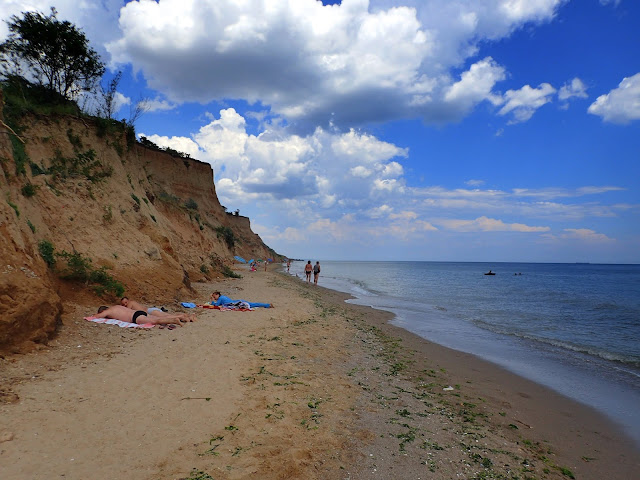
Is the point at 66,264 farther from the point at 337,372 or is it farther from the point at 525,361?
the point at 525,361

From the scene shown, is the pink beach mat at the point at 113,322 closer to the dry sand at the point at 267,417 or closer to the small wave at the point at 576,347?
the dry sand at the point at 267,417

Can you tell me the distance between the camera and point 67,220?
1016cm

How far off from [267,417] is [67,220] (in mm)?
A: 8975

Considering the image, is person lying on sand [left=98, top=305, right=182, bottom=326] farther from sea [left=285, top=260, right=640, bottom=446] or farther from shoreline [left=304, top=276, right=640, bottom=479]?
sea [left=285, top=260, right=640, bottom=446]

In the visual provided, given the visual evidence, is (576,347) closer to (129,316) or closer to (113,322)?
(129,316)

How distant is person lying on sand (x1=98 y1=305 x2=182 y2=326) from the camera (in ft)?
27.2

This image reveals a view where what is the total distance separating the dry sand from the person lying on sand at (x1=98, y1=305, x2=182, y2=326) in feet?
1.79

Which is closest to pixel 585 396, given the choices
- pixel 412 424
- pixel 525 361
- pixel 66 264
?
pixel 525 361

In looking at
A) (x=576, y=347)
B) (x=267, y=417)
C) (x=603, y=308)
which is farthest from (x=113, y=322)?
(x=603, y=308)

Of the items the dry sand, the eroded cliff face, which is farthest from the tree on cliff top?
the dry sand

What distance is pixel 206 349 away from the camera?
7094 millimetres

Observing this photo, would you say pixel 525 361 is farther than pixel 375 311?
No

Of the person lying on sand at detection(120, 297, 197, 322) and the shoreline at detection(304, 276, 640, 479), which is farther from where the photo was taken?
the person lying on sand at detection(120, 297, 197, 322)

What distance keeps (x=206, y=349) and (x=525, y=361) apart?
8.06 m
